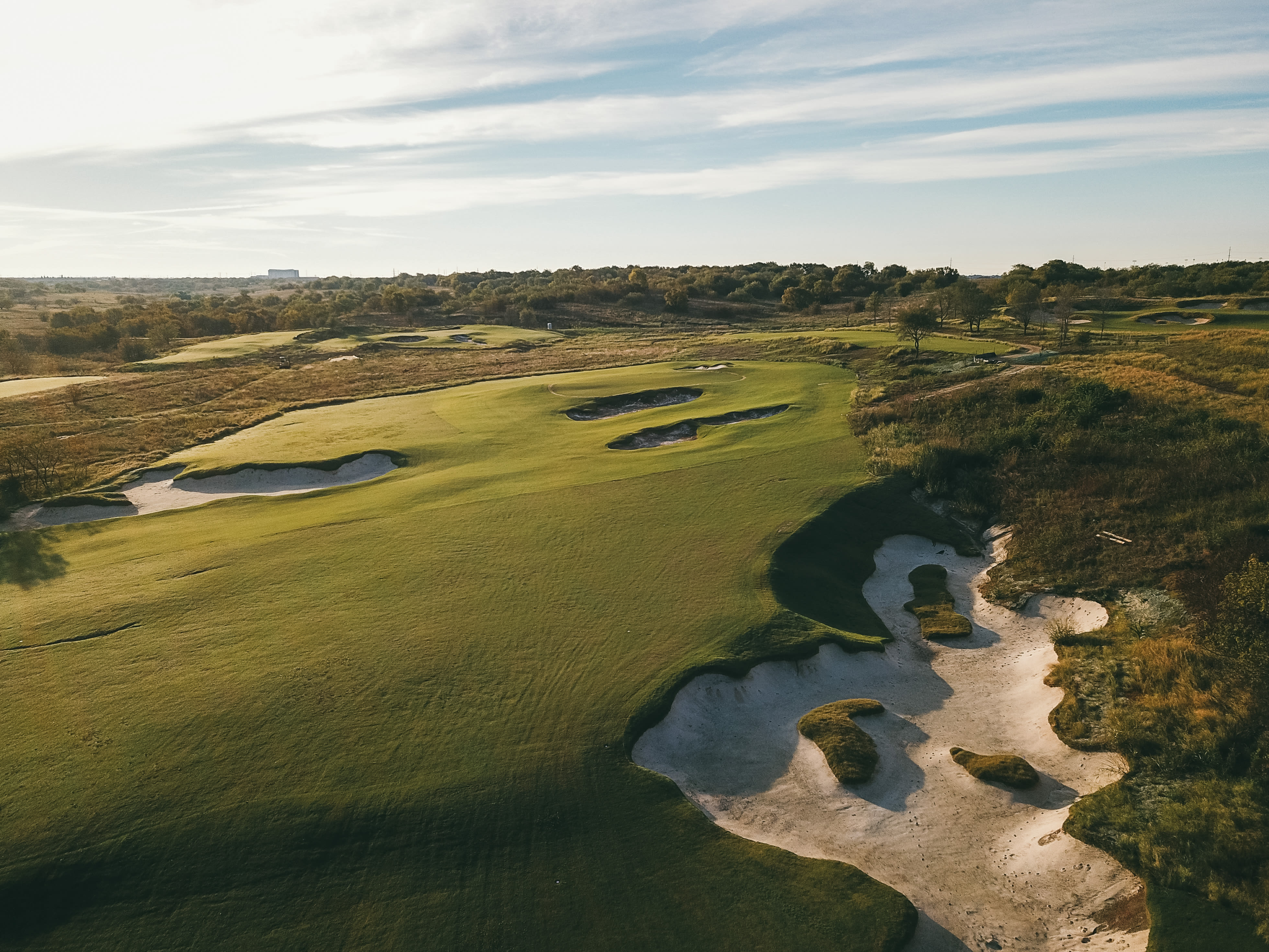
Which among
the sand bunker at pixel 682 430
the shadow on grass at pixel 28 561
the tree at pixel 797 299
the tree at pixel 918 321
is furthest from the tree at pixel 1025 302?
the shadow on grass at pixel 28 561

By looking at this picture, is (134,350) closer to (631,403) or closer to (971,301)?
(631,403)

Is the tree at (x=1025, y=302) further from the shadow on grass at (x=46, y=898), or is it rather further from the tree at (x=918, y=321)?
the shadow on grass at (x=46, y=898)

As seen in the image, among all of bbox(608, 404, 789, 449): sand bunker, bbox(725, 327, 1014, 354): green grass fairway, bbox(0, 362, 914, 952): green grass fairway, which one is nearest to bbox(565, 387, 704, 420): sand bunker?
bbox(608, 404, 789, 449): sand bunker

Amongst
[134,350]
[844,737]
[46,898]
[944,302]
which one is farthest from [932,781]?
[134,350]

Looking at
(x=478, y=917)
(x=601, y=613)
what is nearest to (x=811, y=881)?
(x=478, y=917)

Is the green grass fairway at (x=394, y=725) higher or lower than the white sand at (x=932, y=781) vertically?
higher

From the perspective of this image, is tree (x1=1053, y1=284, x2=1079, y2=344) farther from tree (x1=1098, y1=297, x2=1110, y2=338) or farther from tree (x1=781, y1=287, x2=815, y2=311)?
tree (x1=781, y1=287, x2=815, y2=311)
